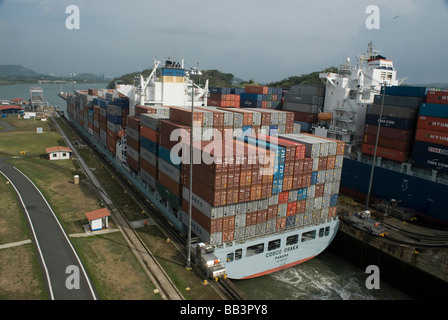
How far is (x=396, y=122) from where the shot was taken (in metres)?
37.1

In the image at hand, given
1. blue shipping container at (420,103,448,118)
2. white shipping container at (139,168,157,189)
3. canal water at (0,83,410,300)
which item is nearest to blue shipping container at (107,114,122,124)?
white shipping container at (139,168,157,189)

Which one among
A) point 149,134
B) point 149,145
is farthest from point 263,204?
point 149,134

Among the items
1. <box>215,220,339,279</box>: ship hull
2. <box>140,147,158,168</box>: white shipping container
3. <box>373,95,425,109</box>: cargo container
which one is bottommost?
<box>215,220,339,279</box>: ship hull

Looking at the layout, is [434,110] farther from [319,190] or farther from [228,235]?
[228,235]

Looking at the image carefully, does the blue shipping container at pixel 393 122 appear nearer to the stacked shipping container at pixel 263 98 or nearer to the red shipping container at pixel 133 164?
the stacked shipping container at pixel 263 98

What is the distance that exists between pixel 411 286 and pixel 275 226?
525 inches

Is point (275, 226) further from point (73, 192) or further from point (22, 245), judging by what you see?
point (73, 192)

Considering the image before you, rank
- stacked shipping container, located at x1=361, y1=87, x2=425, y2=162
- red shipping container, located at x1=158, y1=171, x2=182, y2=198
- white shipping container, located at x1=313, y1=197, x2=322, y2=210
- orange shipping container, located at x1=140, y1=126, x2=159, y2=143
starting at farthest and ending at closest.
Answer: stacked shipping container, located at x1=361, y1=87, x2=425, y2=162
orange shipping container, located at x1=140, y1=126, x2=159, y2=143
white shipping container, located at x1=313, y1=197, x2=322, y2=210
red shipping container, located at x1=158, y1=171, x2=182, y2=198

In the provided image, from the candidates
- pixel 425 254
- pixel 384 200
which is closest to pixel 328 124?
pixel 384 200

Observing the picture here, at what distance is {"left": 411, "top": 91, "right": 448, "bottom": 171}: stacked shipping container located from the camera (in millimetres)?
32875

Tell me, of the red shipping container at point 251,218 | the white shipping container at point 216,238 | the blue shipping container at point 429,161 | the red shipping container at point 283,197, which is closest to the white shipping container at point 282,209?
the red shipping container at point 283,197

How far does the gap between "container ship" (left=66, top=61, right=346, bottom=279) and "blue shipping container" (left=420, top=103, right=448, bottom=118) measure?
11877 millimetres

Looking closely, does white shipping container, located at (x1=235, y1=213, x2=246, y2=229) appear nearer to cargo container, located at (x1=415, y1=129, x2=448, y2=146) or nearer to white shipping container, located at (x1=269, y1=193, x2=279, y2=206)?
white shipping container, located at (x1=269, y1=193, x2=279, y2=206)
